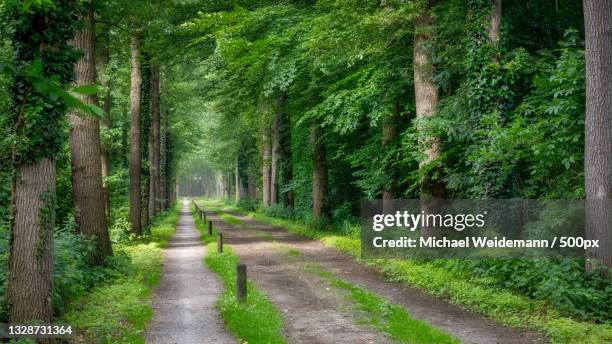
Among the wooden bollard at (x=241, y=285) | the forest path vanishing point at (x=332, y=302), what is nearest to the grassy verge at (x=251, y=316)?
the wooden bollard at (x=241, y=285)

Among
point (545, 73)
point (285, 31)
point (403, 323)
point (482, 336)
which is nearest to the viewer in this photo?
point (482, 336)

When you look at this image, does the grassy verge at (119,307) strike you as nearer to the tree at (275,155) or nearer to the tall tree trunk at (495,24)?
the tall tree trunk at (495,24)

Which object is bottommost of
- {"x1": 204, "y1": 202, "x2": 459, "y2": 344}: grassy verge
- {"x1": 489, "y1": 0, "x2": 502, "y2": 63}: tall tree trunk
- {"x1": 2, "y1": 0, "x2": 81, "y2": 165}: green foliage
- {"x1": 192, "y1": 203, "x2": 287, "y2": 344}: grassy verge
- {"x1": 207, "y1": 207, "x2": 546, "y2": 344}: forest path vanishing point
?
{"x1": 207, "y1": 207, "x2": 546, "y2": 344}: forest path vanishing point

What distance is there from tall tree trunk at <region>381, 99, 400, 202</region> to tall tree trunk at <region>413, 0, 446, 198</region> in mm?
2828

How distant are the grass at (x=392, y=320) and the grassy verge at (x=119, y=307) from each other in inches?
159

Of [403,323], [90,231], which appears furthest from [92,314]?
[403,323]

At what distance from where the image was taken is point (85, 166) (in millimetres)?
13578

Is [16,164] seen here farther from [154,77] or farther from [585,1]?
[154,77]

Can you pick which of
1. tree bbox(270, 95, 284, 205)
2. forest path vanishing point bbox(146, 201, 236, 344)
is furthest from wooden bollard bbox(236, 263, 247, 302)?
tree bbox(270, 95, 284, 205)

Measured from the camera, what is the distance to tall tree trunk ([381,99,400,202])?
18672mm

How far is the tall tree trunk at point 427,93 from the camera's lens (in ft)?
48.6

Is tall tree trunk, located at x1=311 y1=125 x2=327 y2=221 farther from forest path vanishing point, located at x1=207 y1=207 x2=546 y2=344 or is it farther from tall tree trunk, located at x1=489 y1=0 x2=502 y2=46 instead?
tall tree trunk, located at x1=489 y1=0 x2=502 y2=46

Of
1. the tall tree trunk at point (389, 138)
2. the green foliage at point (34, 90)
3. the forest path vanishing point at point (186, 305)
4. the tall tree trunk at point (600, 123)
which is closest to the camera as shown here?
the green foliage at point (34, 90)

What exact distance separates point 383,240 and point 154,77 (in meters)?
16.2
